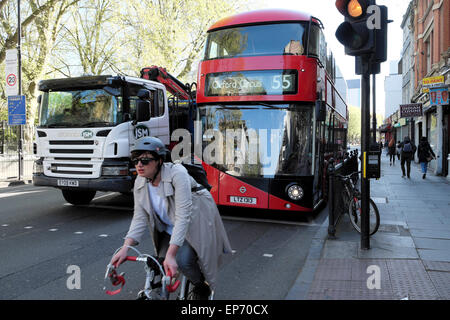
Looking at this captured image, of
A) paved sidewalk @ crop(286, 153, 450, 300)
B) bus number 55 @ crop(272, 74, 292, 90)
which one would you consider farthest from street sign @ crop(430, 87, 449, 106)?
bus number 55 @ crop(272, 74, 292, 90)

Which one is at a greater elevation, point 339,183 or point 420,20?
point 420,20

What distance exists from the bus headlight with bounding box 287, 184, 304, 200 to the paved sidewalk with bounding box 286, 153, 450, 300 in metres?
0.73

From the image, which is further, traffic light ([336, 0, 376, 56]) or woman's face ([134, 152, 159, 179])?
traffic light ([336, 0, 376, 56])

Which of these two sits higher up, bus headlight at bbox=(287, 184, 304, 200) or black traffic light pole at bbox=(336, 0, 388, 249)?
black traffic light pole at bbox=(336, 0, 388, 249)

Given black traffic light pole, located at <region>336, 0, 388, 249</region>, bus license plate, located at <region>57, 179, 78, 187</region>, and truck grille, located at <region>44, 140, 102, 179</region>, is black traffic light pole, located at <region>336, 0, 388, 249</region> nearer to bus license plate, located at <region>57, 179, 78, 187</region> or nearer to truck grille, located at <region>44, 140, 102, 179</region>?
truck grille, located at <region>44, 140, 102, 179</region>

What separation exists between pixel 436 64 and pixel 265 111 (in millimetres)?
15872

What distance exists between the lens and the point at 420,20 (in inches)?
1019

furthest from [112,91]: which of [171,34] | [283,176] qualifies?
[171,34]

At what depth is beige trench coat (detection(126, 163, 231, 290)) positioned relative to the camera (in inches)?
106

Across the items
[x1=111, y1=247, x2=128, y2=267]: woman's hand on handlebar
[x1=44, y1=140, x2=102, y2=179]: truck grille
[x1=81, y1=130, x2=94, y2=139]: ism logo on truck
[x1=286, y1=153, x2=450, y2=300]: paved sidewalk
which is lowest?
[x1=286, y1=153, x2=450, y2=300]: paved sidewalk

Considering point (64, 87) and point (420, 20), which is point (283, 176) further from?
point (420, 20)

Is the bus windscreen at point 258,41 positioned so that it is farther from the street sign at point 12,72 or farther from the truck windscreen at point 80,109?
the street sign at point 12,72
